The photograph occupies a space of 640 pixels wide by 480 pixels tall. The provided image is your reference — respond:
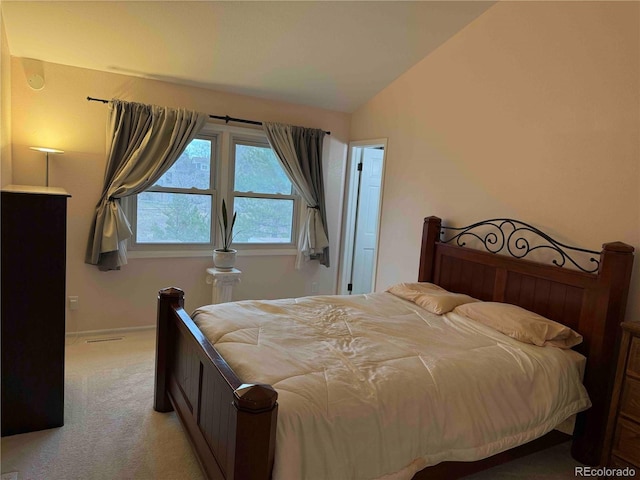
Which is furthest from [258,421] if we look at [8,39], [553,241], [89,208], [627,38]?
[8,39]

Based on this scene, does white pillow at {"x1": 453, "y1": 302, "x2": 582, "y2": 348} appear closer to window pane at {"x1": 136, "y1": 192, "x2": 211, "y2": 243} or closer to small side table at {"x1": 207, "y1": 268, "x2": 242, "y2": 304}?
small side table at {"x1": 207, "y1": 268, "x2": 242, "y2": 304}

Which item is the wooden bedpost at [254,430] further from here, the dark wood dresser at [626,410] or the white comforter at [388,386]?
the dark wood dresser at [626,410]

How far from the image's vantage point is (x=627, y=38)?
8.07 feet

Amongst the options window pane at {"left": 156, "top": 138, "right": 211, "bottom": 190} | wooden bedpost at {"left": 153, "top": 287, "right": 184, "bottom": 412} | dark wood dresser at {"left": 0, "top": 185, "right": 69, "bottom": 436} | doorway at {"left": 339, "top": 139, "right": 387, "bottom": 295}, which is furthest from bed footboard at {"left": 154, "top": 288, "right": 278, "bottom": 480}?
doorway at {"left": 339, "top": 139, "right": 387, "bottom": 295}

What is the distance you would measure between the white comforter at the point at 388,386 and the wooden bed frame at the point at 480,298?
108mm

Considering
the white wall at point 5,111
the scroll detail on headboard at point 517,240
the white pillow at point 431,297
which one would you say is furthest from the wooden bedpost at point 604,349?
the white wall at point 5,111

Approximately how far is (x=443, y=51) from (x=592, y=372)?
2725 millimetres

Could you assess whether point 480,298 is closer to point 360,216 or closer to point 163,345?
point 360,216

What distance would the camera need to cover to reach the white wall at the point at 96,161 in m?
3.49

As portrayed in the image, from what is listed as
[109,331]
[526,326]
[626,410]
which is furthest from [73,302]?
[626,410]

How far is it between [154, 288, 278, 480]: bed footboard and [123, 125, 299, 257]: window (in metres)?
1.69

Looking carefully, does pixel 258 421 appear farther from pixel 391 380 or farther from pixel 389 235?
pixel 389 235

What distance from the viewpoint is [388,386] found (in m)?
1.82

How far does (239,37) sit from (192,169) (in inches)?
55.0
